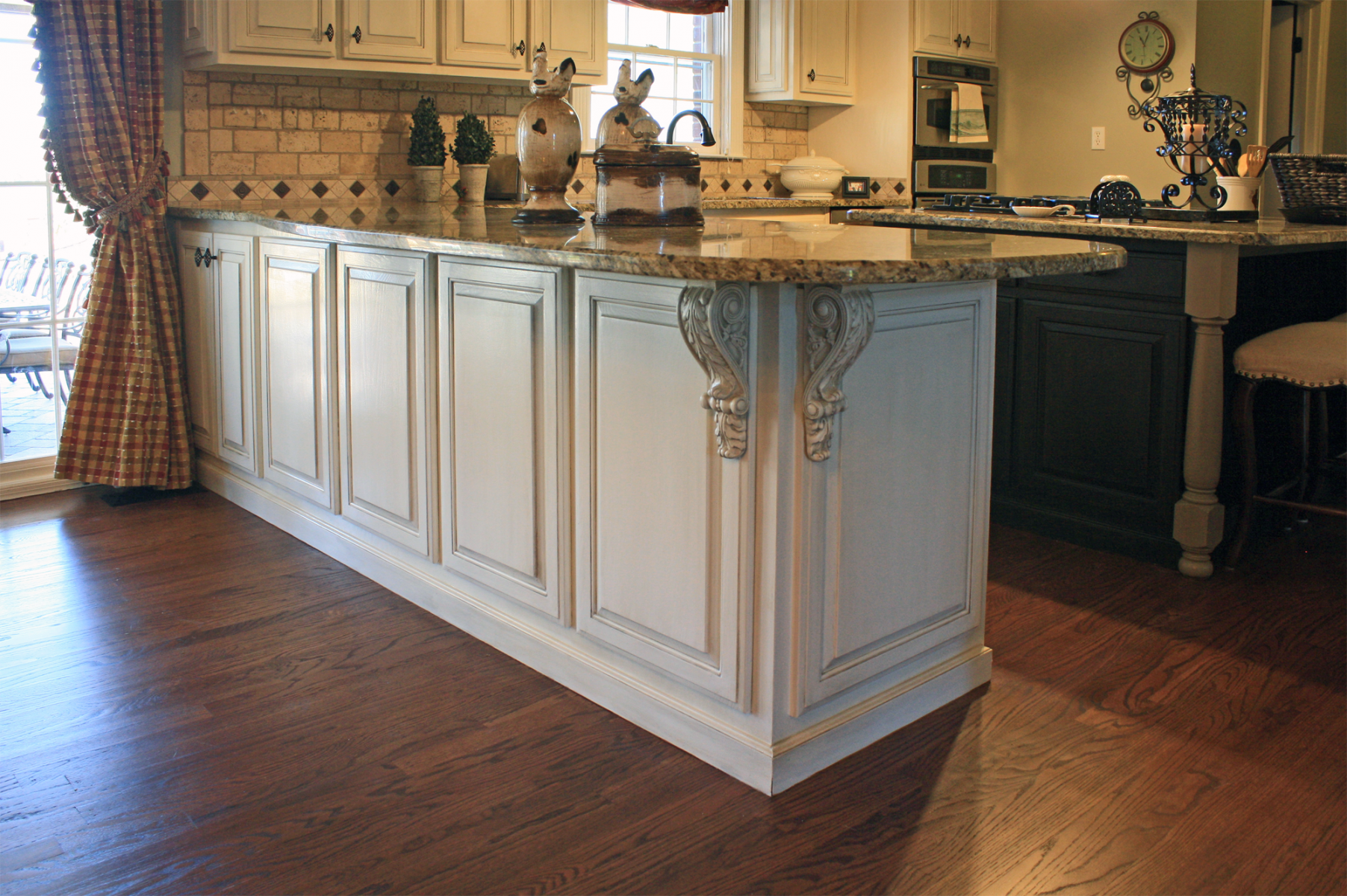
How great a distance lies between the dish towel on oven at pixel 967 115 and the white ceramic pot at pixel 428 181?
9.09 ft

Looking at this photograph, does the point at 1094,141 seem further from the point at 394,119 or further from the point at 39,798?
the point at 39,798

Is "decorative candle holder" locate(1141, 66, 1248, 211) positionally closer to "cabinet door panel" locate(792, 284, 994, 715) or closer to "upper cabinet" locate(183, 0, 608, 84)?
"cabinet door panel" locate(792, 284, 994, 715)

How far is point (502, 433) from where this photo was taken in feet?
7.84

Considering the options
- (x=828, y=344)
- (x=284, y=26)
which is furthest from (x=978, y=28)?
(x=828, y=344)

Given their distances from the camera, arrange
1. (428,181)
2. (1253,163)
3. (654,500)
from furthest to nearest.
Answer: (428,181)
(1253,163)
(654,500)

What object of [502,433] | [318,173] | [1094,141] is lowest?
[502,433]

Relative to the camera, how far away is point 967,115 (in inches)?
225

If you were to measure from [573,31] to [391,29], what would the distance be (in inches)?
30.4

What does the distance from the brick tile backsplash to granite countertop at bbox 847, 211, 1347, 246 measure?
1943 millimetres

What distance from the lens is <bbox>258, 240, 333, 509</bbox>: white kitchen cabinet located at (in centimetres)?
305

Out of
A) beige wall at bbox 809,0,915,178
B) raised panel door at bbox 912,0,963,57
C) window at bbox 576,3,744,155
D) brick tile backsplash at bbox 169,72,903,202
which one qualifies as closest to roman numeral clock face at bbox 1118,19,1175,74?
raised panel door at bbox 912,0,963,57

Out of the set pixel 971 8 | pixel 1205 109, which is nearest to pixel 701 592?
pixel 1205 109

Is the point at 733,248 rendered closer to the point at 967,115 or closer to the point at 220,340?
the point at 220,340

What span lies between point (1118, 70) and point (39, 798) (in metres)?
5.73
